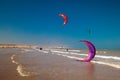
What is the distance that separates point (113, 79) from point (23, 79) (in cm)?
546

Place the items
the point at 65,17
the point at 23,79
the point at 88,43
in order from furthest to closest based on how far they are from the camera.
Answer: the point at 65,17
the point at 88,43
the point at 23,79

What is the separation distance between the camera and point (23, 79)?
15664mm

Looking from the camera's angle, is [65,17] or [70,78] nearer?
[70,78]

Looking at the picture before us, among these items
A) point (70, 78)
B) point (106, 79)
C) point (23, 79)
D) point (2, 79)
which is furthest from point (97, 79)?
point (2, 79)

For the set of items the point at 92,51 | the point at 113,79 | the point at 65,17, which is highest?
the point at 65,17

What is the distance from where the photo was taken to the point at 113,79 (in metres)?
16.1

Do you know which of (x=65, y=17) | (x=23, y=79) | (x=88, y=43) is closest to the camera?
(x=23, y=79)

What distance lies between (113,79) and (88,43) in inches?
651

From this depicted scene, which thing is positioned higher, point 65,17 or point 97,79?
point 65,17

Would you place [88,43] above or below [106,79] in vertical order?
above

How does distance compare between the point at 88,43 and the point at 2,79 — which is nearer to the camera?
the point at 2,79

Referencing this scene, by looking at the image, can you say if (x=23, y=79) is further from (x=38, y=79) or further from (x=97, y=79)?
(x=97, y=79)

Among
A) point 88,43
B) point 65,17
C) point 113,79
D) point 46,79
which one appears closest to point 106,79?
point 113,79

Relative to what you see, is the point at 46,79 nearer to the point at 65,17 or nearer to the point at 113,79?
the point at 113,79
